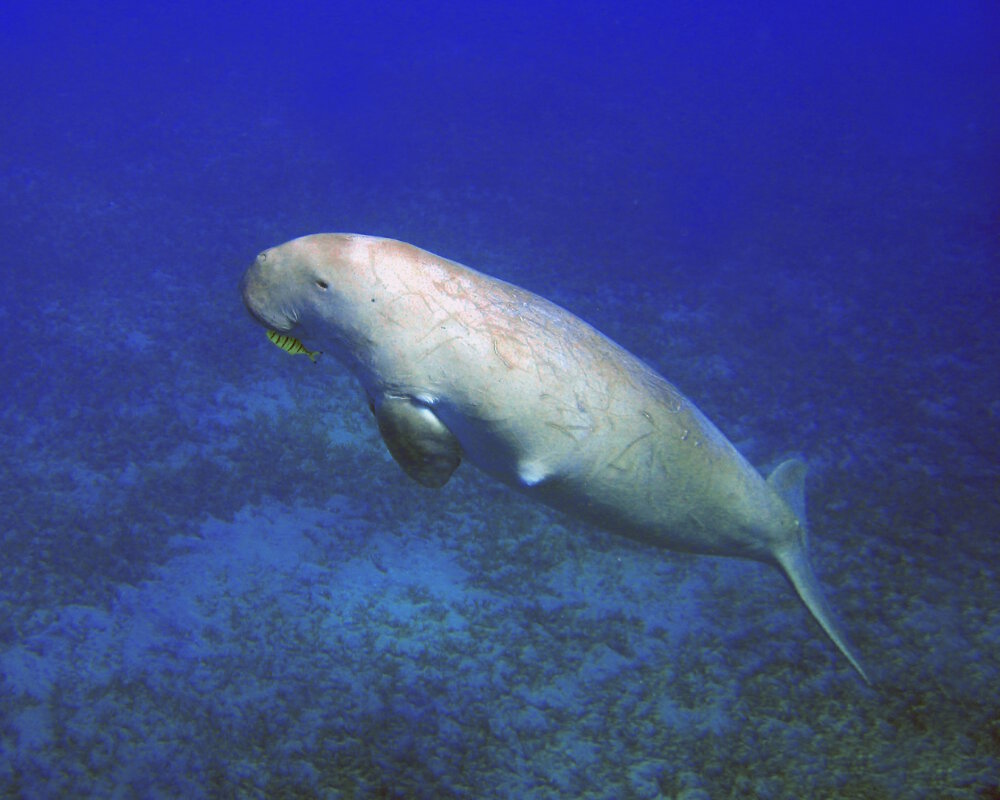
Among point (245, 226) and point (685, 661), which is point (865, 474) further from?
point (245, 226)

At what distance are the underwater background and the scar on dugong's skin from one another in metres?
0.82

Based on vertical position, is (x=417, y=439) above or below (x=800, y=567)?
below

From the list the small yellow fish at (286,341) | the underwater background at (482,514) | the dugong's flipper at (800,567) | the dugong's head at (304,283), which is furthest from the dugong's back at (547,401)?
the underwater background at (482,514)

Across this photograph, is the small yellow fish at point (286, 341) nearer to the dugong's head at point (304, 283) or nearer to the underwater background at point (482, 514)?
the dugong's head at point (304, 283)

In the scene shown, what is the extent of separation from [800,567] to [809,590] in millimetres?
124

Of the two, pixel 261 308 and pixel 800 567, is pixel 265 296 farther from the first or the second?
pixel 800 567

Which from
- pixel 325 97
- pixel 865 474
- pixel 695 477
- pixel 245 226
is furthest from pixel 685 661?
pixel 325 97

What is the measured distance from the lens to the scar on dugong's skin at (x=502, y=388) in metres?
2.38

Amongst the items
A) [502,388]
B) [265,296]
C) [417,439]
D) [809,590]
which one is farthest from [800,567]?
[265,296]

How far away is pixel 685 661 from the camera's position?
11.3ft

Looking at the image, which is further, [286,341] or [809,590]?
[809,590]

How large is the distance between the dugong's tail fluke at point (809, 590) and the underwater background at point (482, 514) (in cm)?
37

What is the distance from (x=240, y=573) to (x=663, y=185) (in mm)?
10440

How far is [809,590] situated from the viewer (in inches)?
119
